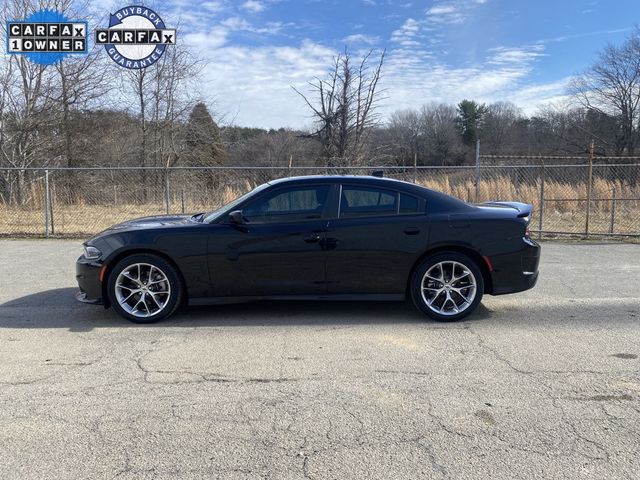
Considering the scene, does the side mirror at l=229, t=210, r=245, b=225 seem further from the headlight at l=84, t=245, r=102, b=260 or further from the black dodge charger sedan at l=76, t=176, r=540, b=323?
the headlight at l=84, t=245, r=102, b=260

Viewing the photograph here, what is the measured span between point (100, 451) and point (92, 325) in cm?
265

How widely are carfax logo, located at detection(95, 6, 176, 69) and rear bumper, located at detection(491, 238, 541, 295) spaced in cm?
1649

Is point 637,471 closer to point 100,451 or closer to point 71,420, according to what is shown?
point 100,451

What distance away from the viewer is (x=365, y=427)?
3.07 metres

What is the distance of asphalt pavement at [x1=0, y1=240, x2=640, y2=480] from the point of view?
8.92 feet

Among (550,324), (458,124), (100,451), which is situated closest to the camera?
(100,451)

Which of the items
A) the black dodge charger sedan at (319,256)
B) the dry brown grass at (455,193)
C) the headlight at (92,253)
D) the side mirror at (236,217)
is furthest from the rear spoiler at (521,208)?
the dry brown grass at (455,193)

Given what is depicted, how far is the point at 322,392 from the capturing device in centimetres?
355

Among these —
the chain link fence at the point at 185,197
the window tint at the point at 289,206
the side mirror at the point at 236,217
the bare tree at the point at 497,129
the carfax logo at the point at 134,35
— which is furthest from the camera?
the bare tree at the point at 497,129

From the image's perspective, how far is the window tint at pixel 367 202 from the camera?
5.30 m

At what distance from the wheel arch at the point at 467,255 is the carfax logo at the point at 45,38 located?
57.4ft

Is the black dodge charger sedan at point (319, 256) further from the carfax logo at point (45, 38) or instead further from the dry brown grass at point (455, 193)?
the carfax logo at point (45, 38)

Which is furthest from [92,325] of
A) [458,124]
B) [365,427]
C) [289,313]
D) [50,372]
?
[458,124]

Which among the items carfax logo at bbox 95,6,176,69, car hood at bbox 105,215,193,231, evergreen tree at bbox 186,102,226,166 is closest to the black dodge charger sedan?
car hood at bbox 105,215,193,231
